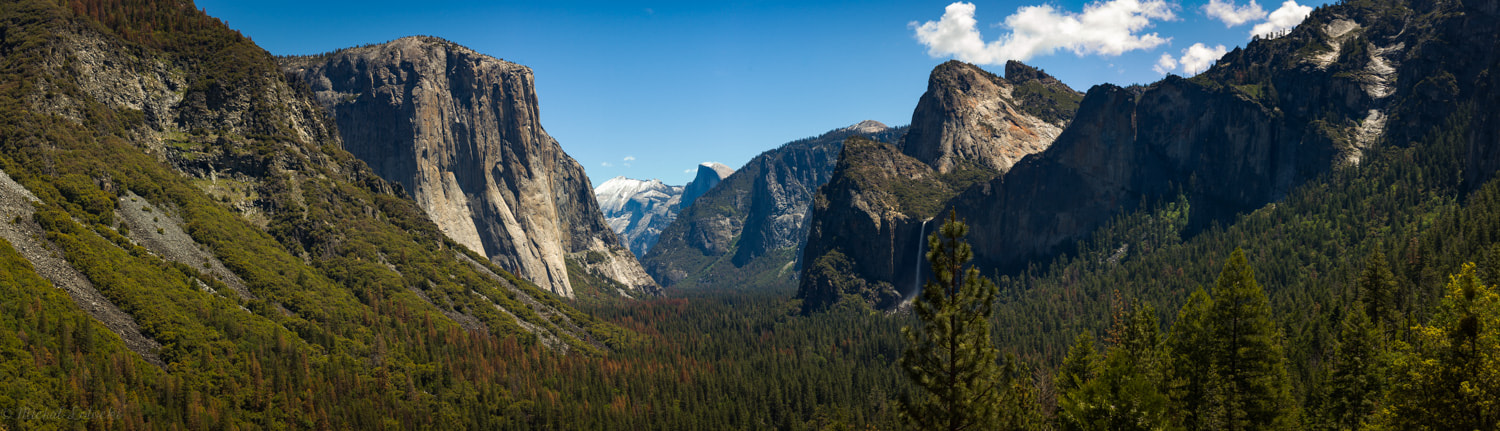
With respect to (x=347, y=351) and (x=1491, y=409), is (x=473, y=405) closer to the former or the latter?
(x=347, y=351)

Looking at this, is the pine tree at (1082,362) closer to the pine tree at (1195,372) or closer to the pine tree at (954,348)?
the pine tree at (1195,372)

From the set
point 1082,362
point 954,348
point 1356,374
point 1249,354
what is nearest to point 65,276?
point 954,348

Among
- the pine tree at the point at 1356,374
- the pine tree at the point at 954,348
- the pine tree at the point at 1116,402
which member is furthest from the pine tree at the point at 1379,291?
the pine tree at the point at 954,348

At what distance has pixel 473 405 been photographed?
14150cm

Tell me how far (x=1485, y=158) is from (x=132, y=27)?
284m

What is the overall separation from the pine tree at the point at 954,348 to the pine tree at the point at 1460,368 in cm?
1557

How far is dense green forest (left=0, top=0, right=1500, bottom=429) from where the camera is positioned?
48812 mm

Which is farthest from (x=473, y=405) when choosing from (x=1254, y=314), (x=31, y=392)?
(x=1254, y=314)

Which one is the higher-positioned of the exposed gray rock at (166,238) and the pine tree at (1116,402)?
the exposed gray rock at (166,238)

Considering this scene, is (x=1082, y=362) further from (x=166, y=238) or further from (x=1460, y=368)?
(x=166, y=238)

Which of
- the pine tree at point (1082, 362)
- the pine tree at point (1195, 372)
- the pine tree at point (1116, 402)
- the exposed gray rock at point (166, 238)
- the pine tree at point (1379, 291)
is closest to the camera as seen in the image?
the pine tree at point (1116, 402)

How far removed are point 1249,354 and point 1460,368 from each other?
1860cm

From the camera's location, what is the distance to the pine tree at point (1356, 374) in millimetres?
52906

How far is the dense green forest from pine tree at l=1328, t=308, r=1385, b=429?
21cm
